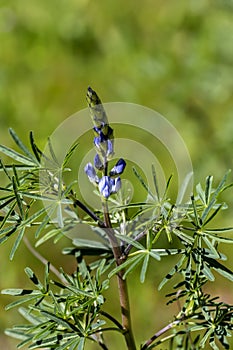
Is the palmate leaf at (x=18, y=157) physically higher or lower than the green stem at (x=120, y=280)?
higher

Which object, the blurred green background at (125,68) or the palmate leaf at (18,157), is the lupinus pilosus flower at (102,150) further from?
the blurred green background at (125,68)

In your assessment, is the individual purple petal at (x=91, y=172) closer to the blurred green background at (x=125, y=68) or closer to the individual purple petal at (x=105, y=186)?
the individual purple petal at (x=105, y=186)

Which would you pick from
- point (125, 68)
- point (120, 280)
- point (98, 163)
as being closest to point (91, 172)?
point (98, 163)

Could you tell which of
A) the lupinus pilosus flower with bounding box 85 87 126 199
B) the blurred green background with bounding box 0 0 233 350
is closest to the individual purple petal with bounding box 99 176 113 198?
the lupinus pilosus flower with bounding box 85 87 126 199

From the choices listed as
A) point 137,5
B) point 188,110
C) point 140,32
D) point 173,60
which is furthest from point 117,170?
point 137,5

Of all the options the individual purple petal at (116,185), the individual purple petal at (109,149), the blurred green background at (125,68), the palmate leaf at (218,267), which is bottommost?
the palmate leaf at (218,267)

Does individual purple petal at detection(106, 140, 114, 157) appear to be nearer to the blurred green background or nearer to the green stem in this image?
the green stem

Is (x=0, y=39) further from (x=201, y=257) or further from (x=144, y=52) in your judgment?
(x=201, y=257)

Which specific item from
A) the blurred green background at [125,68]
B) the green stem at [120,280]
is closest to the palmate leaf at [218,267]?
the green stem at [120,280]

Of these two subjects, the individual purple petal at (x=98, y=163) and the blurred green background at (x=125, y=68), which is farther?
the blurred green background at (x=125, y=68)
